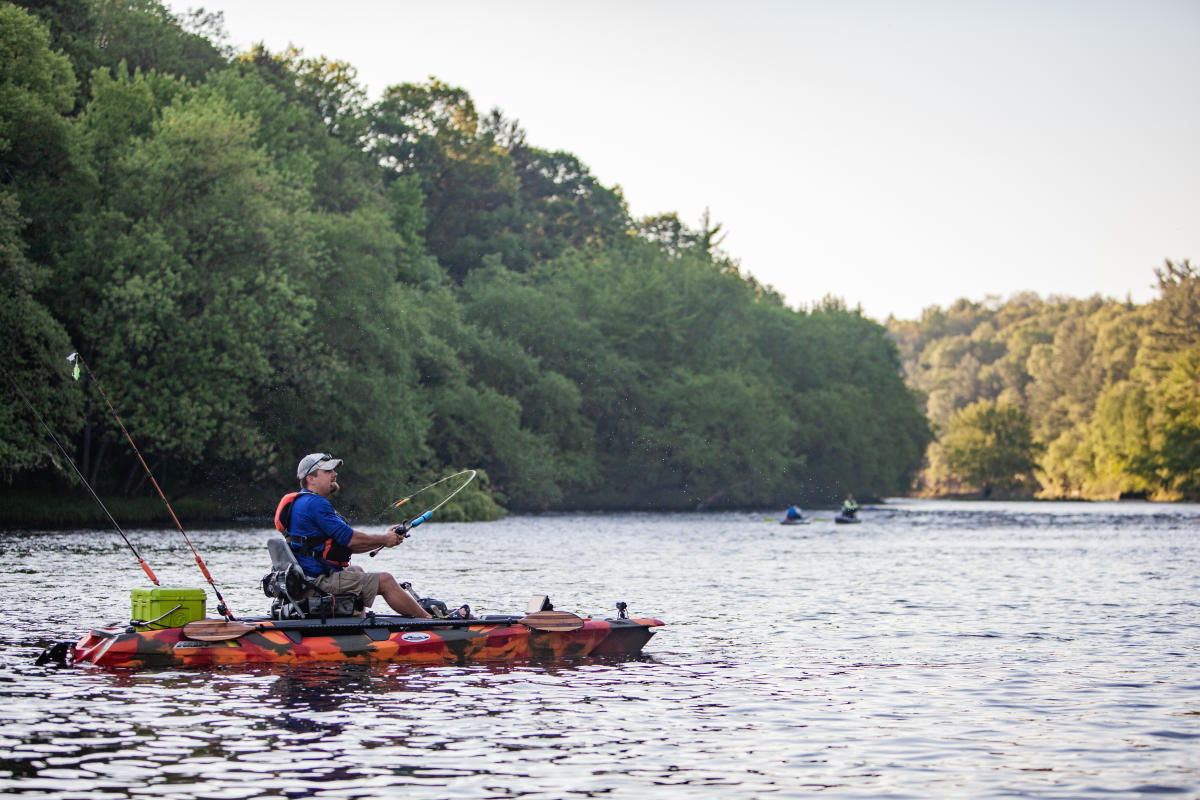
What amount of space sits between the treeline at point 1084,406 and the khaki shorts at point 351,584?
101 m

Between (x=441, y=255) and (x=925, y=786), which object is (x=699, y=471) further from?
(x=925, y=786)

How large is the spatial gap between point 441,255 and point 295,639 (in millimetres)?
74256

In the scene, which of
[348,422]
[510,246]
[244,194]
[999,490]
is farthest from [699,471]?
[999,490]

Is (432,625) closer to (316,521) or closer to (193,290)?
(316,521)

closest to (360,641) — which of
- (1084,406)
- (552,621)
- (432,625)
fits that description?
(432,625)

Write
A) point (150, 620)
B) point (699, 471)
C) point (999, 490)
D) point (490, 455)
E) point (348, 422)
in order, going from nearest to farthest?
point (150, 620)
point (348, 422)
point (490, 455)
point (699, 471)
point (999, 490)

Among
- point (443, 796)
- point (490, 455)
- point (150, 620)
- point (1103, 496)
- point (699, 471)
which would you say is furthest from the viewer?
point (1103, 496)

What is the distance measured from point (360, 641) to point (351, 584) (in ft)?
2.04

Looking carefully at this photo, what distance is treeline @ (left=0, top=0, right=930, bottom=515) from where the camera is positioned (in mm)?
41656

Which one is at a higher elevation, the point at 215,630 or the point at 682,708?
the point at 215,630

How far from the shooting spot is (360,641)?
1416 centimetres

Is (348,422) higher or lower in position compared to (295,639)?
higher

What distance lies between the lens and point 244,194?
4559 cm

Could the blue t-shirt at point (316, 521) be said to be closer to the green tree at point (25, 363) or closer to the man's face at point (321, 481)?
the man's face at point (321, 481)
